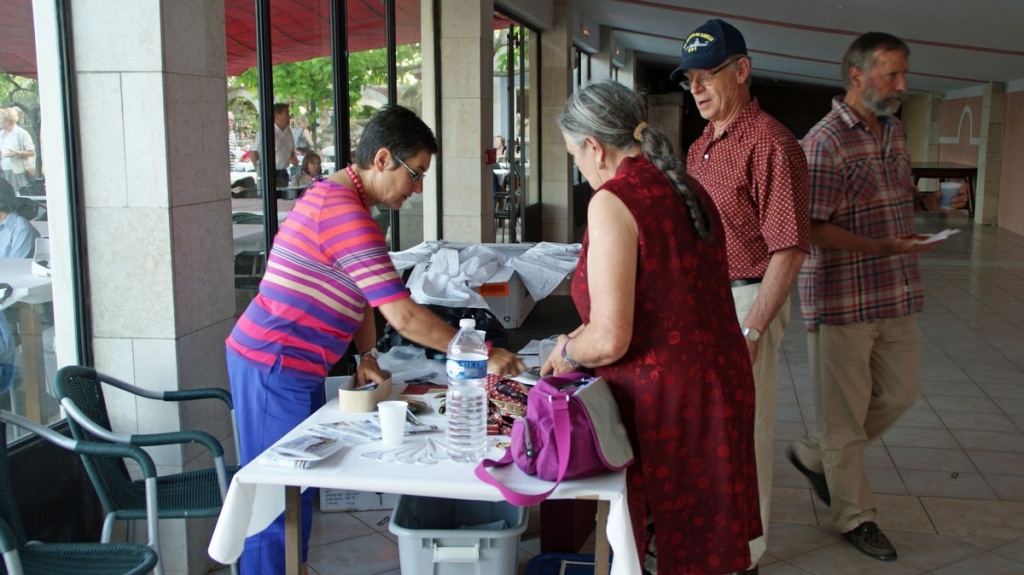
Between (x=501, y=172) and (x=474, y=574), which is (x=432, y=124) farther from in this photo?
(x=474, y=574)

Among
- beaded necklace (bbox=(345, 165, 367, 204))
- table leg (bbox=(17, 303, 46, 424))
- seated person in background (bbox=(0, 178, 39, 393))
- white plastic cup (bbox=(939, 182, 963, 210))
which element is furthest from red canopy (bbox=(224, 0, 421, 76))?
white plastic cup (bbox=(939, 182, 963, 210))

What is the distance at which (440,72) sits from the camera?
786 centimetres

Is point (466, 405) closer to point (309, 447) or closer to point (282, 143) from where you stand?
point (309, 447)

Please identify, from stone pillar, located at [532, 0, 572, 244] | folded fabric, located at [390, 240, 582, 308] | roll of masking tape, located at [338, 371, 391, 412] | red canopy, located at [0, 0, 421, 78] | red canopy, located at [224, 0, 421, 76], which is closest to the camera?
roll of masking tape, located at [338, 371, 391, 412]

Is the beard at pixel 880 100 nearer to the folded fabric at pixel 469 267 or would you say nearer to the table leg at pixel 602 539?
the table leg at pixel 602 539

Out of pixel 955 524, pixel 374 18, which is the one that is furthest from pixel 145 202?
pixel 374 18

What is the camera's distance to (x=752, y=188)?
3016 mm

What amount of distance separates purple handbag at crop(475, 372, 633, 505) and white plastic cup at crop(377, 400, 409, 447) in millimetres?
289

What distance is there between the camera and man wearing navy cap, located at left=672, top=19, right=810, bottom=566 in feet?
9.68

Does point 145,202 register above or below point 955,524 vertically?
above

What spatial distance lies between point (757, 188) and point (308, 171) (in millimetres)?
2864

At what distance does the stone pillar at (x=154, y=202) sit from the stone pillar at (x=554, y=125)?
934cm

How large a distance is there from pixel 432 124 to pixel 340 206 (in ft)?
17.5

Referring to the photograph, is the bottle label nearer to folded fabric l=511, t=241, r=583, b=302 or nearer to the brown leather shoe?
the brown leather shoe
